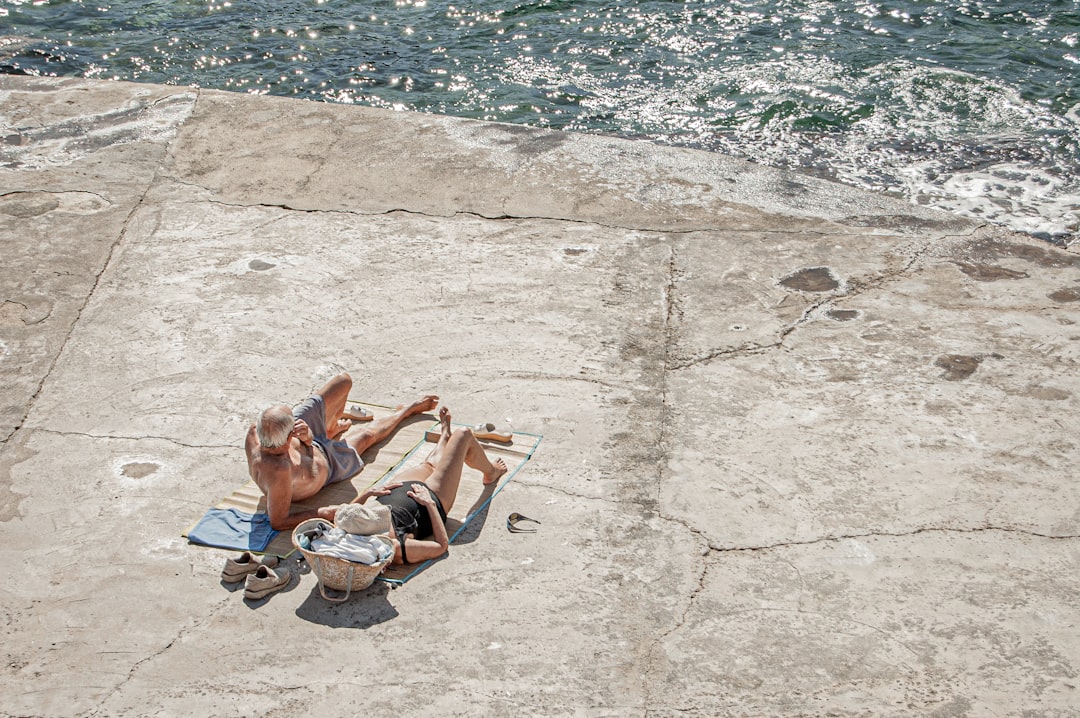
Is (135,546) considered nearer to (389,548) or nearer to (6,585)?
(6,585)

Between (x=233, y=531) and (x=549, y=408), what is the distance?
180 centimetres

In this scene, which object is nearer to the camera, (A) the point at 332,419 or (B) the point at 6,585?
(B) the point at 6,585

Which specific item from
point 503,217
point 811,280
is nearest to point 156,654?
point 503,217

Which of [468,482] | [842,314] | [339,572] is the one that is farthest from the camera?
[842,314]

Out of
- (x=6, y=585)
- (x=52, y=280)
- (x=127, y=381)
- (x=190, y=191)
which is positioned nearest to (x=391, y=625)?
(x=6, y=585)

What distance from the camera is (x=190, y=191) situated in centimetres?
777

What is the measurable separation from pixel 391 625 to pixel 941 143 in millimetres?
8399

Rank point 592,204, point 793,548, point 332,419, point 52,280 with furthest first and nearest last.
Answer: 1. point 592,204
2. point 52,280
3. point 332,419
4. point 793,548

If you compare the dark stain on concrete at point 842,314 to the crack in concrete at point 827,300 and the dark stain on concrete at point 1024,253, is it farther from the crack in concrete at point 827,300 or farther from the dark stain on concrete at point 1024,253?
the dark stain on concrete at point 1024,253

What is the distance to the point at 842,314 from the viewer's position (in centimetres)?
630

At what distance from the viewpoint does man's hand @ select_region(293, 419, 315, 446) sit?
492 centimetres

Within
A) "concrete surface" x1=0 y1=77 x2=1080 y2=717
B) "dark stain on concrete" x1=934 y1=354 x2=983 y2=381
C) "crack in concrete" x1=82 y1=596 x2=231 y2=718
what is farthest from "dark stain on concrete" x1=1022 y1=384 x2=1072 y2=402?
"crack in concrete" x1=82 y1=596 x2=231 y2=718

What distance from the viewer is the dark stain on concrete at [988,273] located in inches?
261

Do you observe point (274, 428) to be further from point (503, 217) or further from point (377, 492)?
point (503, 217)
